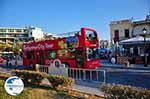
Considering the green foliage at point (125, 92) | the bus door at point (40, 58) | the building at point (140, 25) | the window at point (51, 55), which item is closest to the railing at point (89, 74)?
the green foliage at point (125, 92)

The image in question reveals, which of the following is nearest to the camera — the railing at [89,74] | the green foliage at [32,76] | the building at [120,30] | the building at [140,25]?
the green foliage at [32,76]

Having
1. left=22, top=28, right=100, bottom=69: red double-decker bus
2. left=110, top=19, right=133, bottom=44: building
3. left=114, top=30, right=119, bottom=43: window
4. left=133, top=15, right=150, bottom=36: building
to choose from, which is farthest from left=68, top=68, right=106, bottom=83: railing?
left=114, top=30, right=119, bottom=43: window

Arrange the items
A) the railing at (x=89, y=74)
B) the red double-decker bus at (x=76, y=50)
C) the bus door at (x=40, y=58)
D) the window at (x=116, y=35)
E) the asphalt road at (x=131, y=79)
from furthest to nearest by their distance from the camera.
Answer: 1. the window at (x=116, y=35)
2. the bus door at (x=40, y=58)
3. the red double-decker bus at (x=76, y=50)
4. the asphalt road at (x=131, y=79)
5. the railing at (x=89, y=74)

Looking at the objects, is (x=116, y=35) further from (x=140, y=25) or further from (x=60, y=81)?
(x=60, y=81)

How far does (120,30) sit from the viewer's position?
47.8 m

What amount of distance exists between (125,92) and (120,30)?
1525 inches

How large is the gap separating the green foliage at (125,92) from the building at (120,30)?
A: 119 feet

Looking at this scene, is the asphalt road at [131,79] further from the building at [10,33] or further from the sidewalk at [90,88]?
the building at [10,33]

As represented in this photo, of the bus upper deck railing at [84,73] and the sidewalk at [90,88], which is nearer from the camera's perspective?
the sidewalk at [90,88]

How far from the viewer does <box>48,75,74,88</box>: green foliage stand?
1344 centimetres

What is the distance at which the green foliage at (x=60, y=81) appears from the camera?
13444 millimetres

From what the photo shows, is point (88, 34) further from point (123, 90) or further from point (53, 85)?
point (123, 90)

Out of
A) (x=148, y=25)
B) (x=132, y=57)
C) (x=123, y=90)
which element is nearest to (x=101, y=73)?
(x=123, y=90)

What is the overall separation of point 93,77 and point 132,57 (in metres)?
17.1
